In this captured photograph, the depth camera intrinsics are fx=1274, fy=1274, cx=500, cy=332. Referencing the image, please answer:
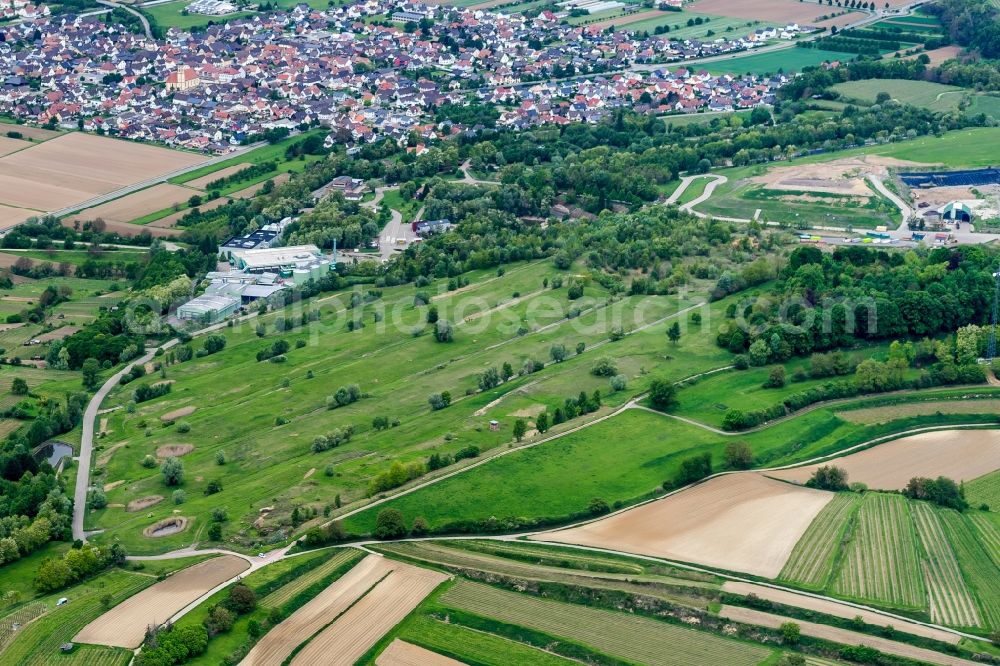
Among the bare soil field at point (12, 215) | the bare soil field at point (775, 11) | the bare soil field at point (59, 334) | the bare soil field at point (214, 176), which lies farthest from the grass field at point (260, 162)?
the bare soil field at point (775, 11)

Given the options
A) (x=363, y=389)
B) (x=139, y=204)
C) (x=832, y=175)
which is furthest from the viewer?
(x=139, y=204)

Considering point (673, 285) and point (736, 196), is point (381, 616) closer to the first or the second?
point (673, 285)

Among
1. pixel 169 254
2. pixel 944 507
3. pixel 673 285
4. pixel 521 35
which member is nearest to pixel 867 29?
pixel 521 35

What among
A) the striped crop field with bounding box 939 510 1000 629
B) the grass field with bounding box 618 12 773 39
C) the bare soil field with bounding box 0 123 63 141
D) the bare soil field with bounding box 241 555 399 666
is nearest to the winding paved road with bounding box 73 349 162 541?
the bare soil field with bounding box 241 555 399 666

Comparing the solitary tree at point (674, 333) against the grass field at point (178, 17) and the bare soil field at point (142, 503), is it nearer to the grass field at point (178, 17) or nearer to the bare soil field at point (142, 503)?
the bare soil field at point (142, 503)

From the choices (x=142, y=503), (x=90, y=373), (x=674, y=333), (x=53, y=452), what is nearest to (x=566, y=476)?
(x=674, y=333)

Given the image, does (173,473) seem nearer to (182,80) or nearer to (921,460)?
(921,460)
